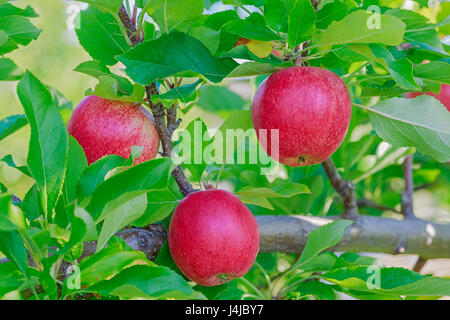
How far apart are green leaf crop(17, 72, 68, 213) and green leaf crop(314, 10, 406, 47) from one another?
1.18 ft

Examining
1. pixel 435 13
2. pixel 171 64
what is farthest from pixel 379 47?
pixel 435 13

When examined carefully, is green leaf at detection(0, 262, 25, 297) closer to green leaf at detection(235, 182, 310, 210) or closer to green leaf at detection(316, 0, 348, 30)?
green leaf at detection(235, 182, 310, 210)

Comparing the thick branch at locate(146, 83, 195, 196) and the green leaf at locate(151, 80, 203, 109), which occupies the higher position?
the green leaf at locate(151, 80, 203, 109)

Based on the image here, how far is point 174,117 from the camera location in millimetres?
749

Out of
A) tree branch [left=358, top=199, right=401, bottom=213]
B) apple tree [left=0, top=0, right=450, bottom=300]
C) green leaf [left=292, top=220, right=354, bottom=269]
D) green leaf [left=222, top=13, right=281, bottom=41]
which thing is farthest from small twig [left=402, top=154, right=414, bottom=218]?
green leaf [left=222, top=13, right=281, bottom=41]

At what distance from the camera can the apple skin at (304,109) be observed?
2.10ft

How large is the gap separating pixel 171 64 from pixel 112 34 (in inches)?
6.0

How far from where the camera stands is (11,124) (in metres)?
0.81

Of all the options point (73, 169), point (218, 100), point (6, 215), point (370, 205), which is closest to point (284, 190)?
point (73, 169)

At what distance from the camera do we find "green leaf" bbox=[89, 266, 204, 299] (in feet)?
1.55

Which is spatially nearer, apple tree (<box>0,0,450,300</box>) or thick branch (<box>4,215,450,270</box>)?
apple tree (<box>0,0,450,300</box>)

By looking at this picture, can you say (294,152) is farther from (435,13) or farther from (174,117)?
(435,13)

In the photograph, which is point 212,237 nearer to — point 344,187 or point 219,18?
Answer: point 219,18

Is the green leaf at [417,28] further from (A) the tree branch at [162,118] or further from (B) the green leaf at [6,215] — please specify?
(B) the green leaf at [6,215]
